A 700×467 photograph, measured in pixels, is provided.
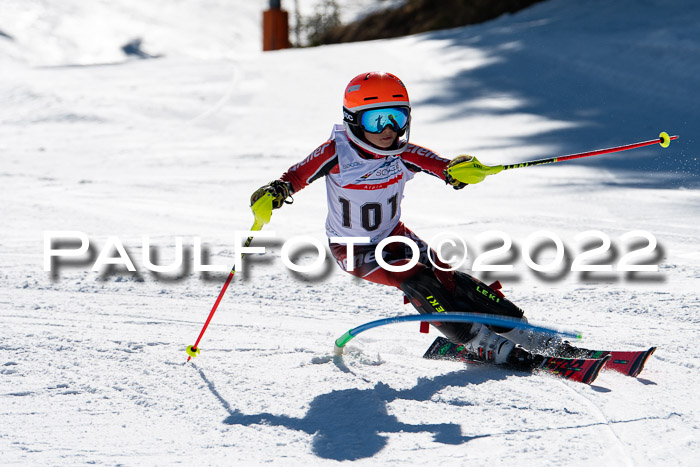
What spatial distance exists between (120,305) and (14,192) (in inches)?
143

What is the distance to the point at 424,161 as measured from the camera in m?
4.09

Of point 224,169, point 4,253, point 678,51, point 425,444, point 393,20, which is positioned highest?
point 393,20

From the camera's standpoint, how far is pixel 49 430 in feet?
10.5

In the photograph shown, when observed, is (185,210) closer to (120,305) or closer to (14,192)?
(14,192)

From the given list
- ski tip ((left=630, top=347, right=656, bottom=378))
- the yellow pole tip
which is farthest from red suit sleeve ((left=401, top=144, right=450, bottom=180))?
the yellow pole tip

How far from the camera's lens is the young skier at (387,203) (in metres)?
3.77

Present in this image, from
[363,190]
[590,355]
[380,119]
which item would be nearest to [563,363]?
[590,355]

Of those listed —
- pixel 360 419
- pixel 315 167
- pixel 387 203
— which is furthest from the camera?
pixel 387 203

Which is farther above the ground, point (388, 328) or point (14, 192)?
point (14, 192)

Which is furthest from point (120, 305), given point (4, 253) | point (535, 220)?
point (535, 220)

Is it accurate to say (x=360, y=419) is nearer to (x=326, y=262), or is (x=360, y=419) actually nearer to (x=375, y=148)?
(x=375, y=148)

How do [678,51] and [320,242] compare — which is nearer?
[320,242]

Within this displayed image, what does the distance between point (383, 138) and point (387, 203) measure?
0.35 meters

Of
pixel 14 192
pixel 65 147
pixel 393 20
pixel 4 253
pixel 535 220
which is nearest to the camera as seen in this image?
pixel 4 253
